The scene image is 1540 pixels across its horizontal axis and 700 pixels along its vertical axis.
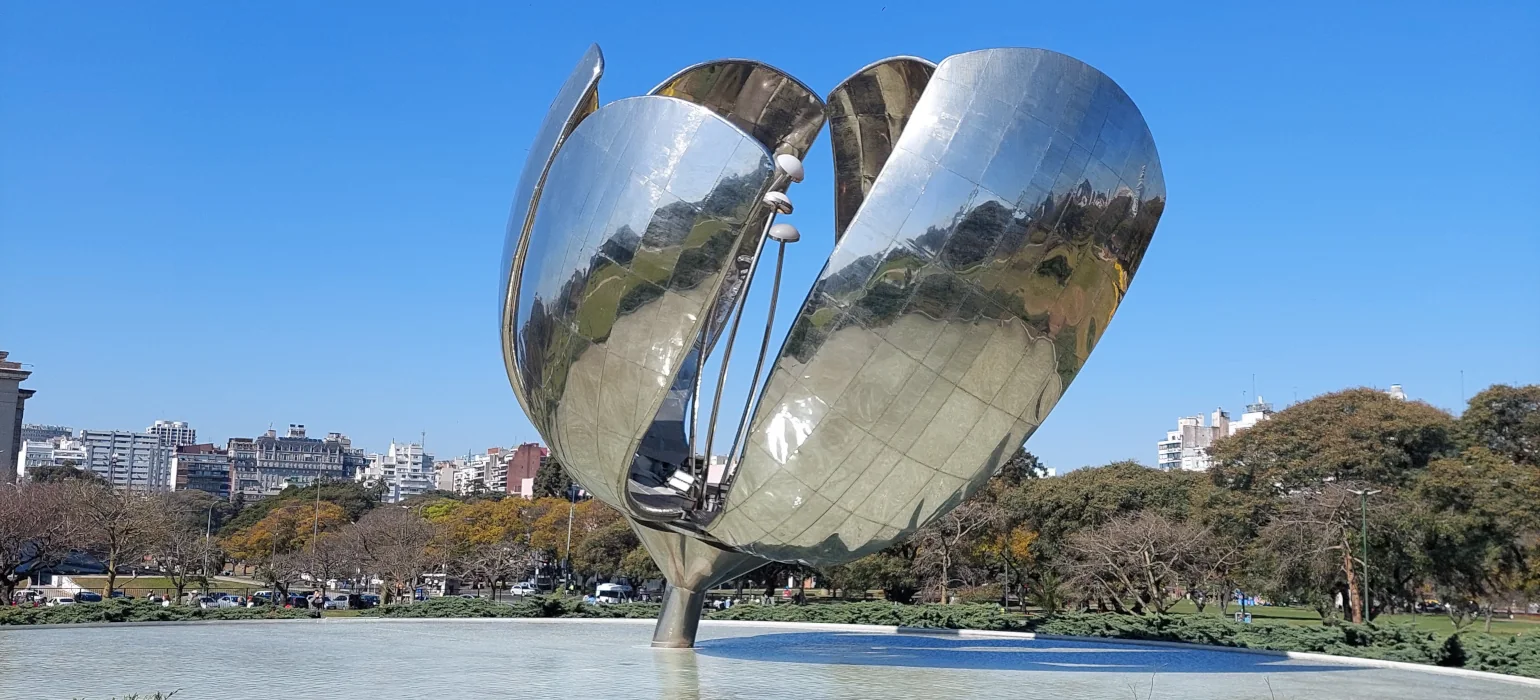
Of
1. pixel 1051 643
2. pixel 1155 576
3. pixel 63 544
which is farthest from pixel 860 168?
pixel 63 544

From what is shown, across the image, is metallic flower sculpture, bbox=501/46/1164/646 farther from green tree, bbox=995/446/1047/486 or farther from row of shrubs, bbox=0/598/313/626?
green tree, bbox=995/446/1047/486

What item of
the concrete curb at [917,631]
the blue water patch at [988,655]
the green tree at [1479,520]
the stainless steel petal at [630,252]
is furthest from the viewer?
the green tree at [1479,520]

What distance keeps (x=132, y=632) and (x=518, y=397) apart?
11.9m

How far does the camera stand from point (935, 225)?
14445mm

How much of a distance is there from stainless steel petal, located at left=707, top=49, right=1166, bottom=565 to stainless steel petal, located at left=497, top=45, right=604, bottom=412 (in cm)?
413

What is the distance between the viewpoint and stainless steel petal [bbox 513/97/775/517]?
14633 millimetres

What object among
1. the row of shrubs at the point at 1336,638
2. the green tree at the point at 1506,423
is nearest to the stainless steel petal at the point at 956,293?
the row of shrubs at the point at 1336,638

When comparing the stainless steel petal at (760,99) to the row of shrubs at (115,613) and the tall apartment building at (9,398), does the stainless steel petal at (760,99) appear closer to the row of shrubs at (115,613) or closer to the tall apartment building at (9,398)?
the row of shrubs at (115,613)

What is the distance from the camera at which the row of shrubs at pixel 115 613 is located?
1071 inches

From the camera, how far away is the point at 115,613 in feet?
92.0

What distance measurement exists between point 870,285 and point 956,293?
1.00 m

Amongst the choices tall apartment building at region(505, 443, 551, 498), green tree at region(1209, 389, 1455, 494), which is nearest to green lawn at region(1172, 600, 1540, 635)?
green tree at region(1209, 389, 1455, 494)

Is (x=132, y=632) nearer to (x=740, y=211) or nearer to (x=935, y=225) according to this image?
(x=740, y=211)

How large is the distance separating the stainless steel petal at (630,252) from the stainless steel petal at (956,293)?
1.26 meters
